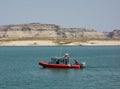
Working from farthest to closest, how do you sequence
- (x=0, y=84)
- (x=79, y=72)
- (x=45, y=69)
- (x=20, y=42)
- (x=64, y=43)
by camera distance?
(x=20, y=42) < (x=64, y=43) < (x=45, y=69) < (x=79, y=72) < (x=0, y=84)

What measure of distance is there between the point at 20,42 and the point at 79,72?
471 ft

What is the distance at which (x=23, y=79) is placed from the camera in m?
47.9

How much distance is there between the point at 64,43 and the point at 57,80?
136925mm

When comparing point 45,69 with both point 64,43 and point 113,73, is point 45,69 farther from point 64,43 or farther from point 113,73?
point 64,43

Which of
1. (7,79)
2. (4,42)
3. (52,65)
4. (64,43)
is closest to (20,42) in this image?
(4,42)

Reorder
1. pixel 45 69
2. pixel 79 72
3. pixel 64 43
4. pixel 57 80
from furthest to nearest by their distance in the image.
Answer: pixel 64 43 → pixel 45 69 → pixel 79 72 → pixel 57 80

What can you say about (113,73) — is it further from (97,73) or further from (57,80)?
(57,80)

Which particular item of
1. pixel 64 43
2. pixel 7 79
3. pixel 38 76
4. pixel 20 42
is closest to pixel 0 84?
pixel 7 79

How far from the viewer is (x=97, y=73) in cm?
5431

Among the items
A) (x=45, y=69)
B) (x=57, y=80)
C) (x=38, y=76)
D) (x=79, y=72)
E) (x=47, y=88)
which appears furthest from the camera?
(x=45, y=69)

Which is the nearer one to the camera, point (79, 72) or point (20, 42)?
point (79, 72)

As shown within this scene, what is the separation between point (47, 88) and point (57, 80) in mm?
6286

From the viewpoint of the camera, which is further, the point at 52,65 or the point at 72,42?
the point at 72,42

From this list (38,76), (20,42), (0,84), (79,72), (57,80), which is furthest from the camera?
(20,42)
